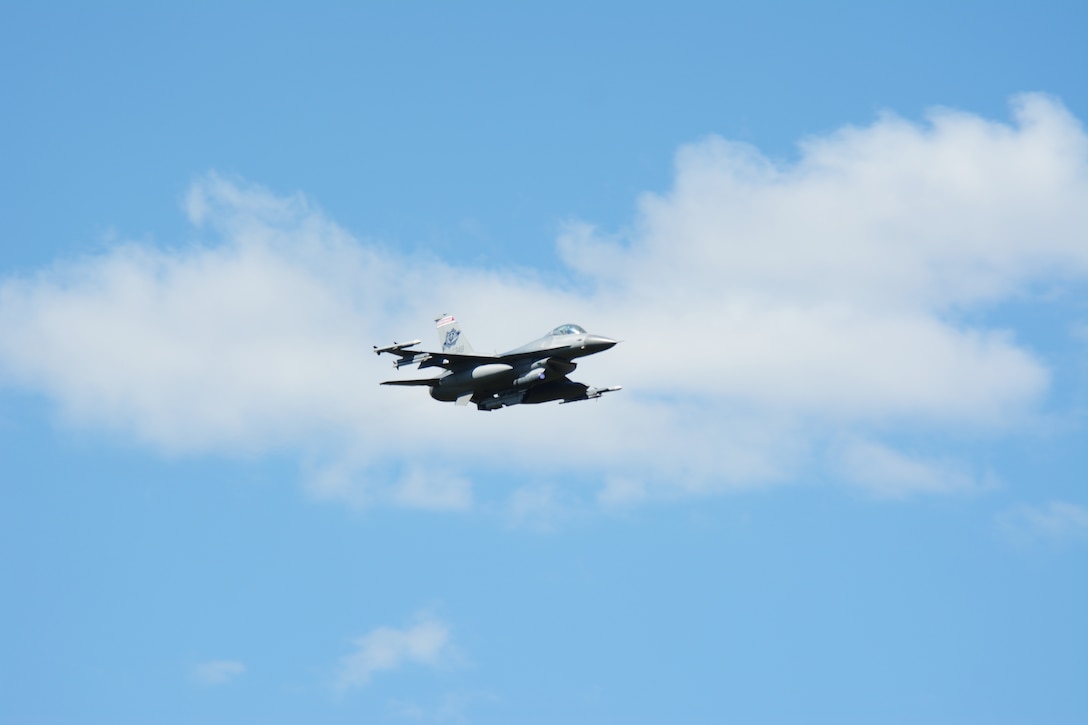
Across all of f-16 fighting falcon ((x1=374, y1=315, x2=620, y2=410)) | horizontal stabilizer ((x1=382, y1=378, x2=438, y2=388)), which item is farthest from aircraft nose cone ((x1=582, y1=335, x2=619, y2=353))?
horizontal stabilizer ((x1=382, y1=378, x2=438, y2=388))

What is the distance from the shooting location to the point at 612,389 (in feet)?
260

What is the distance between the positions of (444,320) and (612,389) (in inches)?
406

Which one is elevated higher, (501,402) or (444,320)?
(444,320)

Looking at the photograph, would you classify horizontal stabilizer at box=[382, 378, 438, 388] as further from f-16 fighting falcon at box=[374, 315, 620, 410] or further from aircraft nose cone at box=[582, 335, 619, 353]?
aircraft nose cone at box=[582, 335, 619, 353]

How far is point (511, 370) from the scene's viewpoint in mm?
76062

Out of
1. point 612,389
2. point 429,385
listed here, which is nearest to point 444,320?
point 429,385

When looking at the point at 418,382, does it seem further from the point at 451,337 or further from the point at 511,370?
the point at 511,370

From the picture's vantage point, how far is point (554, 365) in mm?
76125

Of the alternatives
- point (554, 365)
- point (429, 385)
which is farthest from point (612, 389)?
point (429, 385)

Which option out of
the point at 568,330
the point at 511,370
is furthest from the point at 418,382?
the point at 568,330

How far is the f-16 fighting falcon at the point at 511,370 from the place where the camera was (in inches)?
2950

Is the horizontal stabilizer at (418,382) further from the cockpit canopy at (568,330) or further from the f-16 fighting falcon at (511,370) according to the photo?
the cockpit canopy at (568,330)

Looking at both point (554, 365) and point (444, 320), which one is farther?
point (444, 320)

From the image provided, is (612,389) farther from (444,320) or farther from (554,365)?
(444,320)
